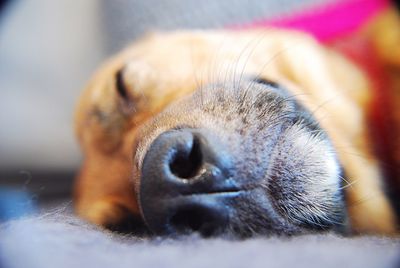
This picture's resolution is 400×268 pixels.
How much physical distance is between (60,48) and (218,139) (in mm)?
1923

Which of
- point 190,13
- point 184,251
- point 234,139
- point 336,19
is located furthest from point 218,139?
point 190,13

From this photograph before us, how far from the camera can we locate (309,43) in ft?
4.95

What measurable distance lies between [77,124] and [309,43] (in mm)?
767

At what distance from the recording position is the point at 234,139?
2.63 feet

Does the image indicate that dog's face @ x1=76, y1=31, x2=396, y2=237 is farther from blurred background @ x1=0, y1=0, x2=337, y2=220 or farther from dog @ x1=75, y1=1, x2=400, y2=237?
blurred background @ x1=0, y1=0, x2=337, y2=220

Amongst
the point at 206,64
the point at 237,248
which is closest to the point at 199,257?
the point at 237,248

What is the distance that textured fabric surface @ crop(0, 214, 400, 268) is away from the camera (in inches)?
24.1

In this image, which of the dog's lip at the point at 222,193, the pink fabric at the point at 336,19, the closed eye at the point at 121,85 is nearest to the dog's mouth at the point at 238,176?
the dog's lip at the point at 222,193

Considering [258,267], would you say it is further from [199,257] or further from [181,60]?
[181,60]

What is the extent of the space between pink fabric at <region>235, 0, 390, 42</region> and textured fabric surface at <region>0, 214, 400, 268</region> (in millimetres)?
1024

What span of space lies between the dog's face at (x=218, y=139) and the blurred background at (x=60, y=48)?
73cm

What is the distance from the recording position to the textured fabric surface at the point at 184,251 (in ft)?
2.01

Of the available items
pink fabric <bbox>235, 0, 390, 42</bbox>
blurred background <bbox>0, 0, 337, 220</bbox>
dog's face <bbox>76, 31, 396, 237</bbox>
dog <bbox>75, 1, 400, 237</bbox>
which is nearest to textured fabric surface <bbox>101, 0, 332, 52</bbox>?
blurred background <bbox>0, 0, 337, 220</bbox>

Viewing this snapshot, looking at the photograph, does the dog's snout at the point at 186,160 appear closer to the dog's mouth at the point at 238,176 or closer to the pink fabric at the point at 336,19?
the dog's mouth at the point at 238,176
